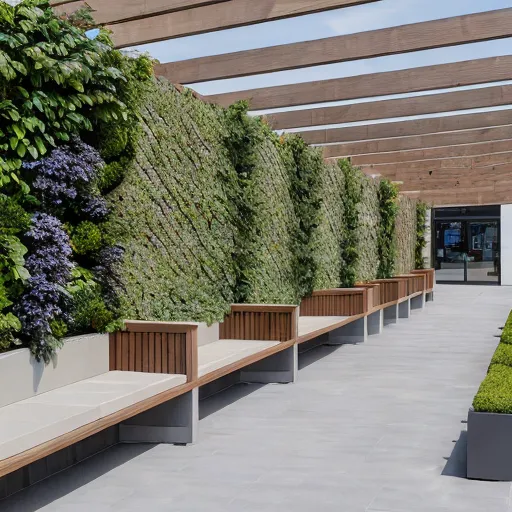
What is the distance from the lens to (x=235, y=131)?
8.30m

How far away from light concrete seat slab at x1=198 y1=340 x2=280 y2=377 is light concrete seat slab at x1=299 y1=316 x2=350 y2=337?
3.43 feet

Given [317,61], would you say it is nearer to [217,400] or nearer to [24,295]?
[217,400]

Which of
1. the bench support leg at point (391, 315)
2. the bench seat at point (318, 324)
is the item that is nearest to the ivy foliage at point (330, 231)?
the bench seat at point (318, 324)

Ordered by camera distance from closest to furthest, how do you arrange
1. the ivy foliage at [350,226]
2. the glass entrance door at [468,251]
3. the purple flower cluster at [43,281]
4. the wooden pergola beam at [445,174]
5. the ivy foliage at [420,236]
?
the purple flower cluster at [43,281]
the ivy foliage at [350,226]
the wooden pergola beam at [445,174]
the ivy foliage at [420,236]
the glass entrance door at [468,251]

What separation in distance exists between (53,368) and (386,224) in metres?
12.1

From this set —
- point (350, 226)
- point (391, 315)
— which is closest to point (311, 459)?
point (350, 226)

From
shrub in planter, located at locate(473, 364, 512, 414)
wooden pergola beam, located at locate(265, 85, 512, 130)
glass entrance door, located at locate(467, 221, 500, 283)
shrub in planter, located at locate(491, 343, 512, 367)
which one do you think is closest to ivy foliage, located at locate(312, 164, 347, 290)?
wooden pergola beam, located at locate(265, 85, 512, 130)

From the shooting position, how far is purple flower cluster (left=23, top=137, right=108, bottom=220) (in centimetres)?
512

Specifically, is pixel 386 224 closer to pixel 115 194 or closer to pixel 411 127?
pixel 411 127

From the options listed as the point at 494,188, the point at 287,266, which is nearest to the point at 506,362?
the point at 287,266

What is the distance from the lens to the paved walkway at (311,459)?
4199mm

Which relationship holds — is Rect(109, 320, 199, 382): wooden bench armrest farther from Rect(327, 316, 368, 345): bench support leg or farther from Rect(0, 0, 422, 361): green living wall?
Rect(327, 316, 368, 345): bench support leg

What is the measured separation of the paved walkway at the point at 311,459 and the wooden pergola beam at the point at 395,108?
3.42m

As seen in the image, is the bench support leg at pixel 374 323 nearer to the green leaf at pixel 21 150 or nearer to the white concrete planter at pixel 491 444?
the white concrete planter at pixel 491 444
